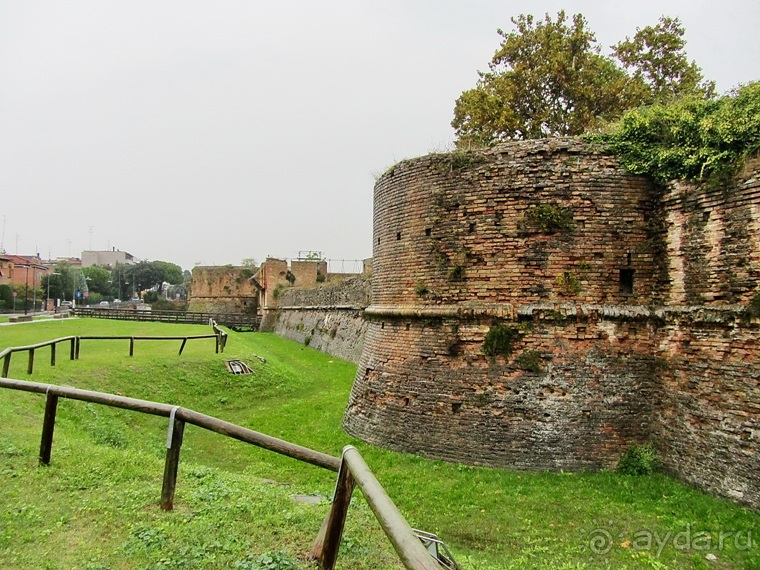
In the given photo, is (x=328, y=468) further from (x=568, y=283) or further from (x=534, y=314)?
(x=568, y=283)

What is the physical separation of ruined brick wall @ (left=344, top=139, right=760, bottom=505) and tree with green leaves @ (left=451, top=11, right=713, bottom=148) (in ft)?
33.2

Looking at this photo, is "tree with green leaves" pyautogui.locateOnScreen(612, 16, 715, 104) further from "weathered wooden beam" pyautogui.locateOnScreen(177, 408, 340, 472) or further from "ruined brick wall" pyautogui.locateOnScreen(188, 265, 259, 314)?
"ruined brick wall" pyautogui.locateOnScreen(188, 265, 259, 314)

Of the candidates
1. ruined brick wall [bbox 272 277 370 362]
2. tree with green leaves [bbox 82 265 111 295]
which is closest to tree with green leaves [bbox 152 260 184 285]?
tree with green leaves [bbox 82 265 111 295]

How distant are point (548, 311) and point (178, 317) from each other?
31310 mm

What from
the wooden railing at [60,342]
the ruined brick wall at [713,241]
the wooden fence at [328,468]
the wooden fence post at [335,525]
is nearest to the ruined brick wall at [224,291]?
the wooden railing at [60,342]

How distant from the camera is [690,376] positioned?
23.7 feet

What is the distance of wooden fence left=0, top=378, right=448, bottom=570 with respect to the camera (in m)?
2.22

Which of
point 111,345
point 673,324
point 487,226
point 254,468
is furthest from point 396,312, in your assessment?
point 111,345

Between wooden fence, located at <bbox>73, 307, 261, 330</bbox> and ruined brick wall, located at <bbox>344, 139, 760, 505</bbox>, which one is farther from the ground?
ruined brick wall, located at <bbox>344, 139, 760, 505</bbox>

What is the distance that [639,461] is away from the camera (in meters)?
7.50

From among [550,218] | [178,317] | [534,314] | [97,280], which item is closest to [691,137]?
[550,218]

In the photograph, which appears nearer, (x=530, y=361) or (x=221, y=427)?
(x=221, y=427)

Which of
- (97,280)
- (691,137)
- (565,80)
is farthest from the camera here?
(97,280)

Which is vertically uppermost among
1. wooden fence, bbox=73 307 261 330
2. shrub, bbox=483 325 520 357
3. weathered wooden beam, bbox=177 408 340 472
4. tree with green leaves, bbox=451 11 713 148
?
tree with green leaves, bbox=451 11 713 148
